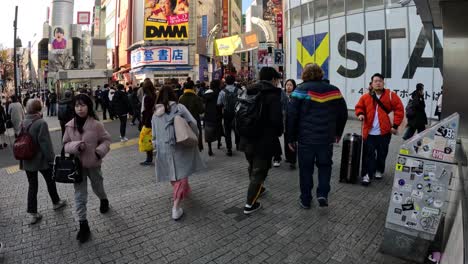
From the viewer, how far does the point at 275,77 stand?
14.6 ft

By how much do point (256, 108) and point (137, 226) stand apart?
2142mm

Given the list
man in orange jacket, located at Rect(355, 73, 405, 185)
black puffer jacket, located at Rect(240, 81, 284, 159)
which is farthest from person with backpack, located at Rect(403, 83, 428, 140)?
black puffer jacket, located at Rect(240, 81, 284, 159)

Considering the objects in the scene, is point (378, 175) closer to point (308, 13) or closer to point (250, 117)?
point (250, 117)

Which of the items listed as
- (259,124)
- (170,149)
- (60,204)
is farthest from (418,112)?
(60,204)

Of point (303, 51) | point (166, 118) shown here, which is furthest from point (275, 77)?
point (303, 51)

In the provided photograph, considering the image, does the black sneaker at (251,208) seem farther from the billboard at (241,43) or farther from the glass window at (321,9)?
the glass window at (321,9)

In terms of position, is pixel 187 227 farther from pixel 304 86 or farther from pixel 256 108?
pixel 304 86

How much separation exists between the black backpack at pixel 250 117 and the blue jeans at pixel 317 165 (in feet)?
2.24

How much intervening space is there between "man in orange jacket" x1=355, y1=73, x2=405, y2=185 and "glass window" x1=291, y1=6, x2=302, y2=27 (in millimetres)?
14304

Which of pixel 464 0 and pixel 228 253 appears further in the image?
pixel 464 0

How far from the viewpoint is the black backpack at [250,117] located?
163 inches

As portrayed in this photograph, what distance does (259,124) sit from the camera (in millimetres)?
4191

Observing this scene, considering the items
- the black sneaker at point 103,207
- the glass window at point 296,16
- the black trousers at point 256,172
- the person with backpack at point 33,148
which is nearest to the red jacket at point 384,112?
the black trousers at point 256,172

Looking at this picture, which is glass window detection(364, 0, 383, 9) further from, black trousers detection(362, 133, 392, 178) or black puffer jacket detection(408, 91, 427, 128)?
black trousers detection(362, 133, 392, 178)
